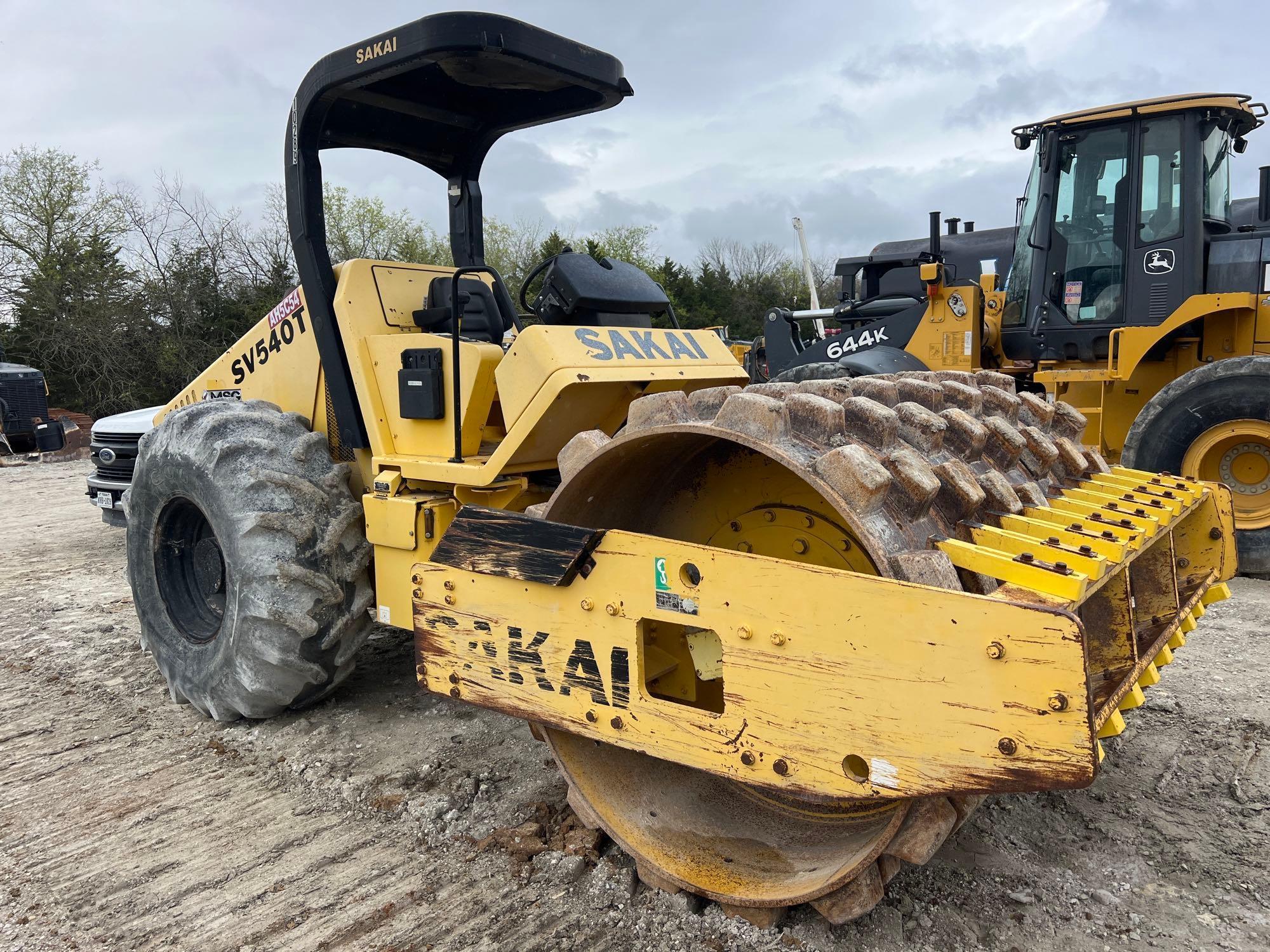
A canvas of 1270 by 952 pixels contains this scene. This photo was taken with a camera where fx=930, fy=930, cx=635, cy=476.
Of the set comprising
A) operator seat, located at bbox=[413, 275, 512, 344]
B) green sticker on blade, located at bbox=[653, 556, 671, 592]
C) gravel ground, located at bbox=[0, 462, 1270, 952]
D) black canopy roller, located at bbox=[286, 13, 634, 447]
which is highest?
black canopy roller, located at bbox=[286, 13, 634, 447]

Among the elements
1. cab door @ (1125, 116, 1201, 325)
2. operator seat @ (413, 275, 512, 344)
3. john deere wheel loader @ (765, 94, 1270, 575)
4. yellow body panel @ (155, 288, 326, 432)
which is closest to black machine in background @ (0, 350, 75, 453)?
yellow body panel @ (155, 288, 326, 432)

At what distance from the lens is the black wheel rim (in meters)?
3.94

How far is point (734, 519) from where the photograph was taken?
2.83 metres

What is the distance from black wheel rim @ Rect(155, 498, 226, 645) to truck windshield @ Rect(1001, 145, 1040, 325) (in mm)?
6228

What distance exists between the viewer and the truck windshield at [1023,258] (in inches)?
293

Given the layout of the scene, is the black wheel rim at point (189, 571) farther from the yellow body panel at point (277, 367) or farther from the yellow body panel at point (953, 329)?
the yellow body panel at point (953, 329)

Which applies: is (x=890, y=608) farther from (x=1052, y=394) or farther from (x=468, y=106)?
(x=1052, y=394)

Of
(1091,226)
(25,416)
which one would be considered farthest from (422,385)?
(25,416)

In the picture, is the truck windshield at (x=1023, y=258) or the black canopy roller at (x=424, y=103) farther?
the truck windshield at (x=1023, y=258)

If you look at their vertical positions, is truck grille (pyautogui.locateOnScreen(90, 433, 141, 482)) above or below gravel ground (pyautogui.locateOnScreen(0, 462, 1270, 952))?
above

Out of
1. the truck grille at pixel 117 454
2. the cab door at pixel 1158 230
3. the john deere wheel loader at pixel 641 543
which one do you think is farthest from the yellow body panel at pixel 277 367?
the cab door at pixel 1158 230

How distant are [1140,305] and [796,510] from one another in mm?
5456

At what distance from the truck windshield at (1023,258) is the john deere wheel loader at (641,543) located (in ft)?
15.5

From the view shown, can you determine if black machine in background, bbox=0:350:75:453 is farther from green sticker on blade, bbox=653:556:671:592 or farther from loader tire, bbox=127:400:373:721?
green sticker on blade, bbox=653:556:671:592
